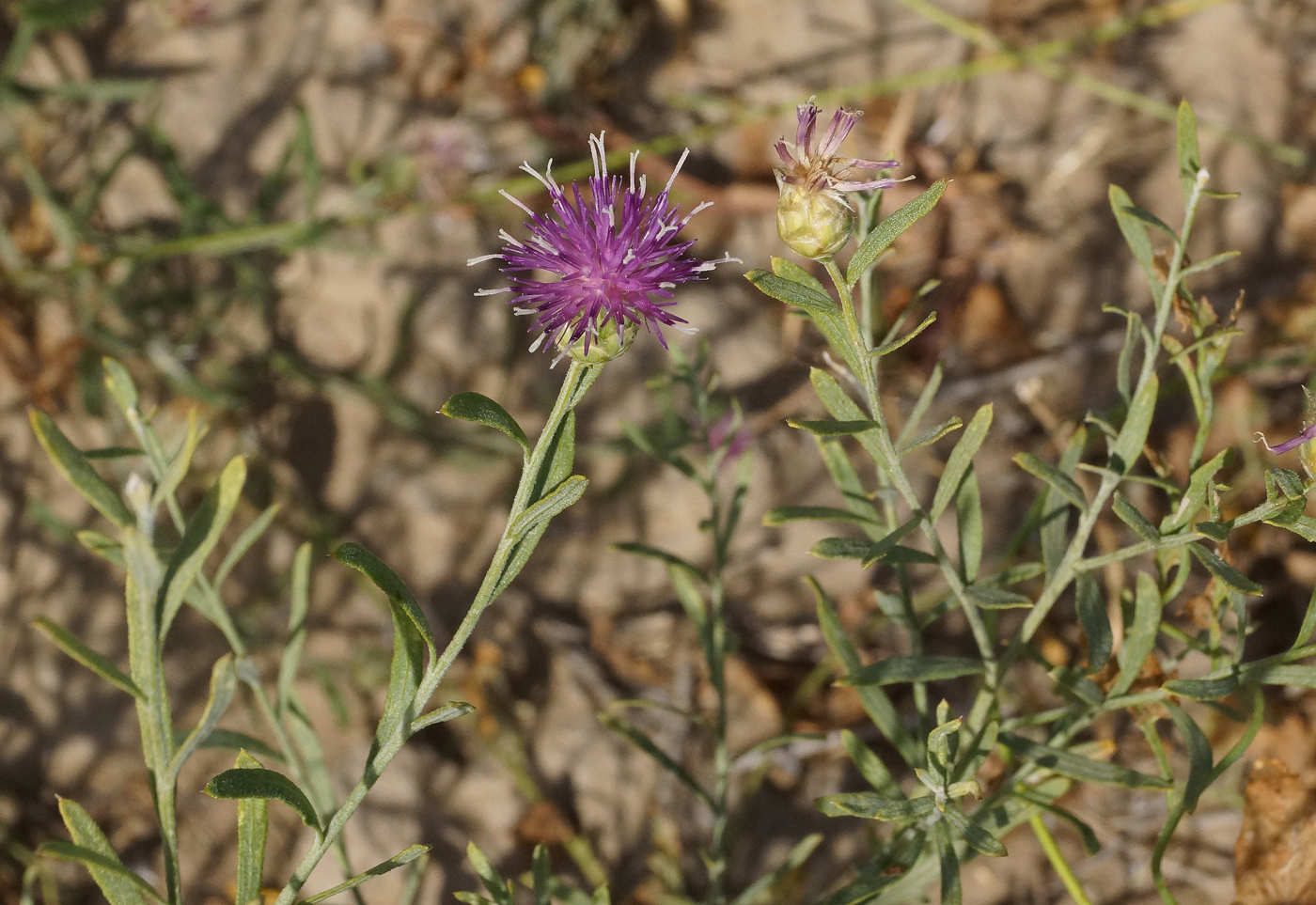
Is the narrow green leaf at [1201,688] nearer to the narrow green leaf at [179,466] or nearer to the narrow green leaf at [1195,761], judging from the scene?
the narrow green leaf at [1195,761]

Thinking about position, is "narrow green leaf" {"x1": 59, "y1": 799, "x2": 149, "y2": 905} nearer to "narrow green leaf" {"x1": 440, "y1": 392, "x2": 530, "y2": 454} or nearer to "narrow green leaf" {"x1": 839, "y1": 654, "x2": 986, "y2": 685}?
"narrow green leaf" {"x1": 440, "y1": 392, "x2": 530, "y2": 454}

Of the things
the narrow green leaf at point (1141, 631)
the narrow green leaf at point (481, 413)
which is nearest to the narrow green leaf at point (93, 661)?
the narrow green leaf at point (481, 413)

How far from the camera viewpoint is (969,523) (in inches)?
39.0

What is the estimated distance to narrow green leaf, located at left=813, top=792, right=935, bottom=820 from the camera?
815 millimetres

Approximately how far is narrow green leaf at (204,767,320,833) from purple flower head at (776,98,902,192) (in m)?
0.61

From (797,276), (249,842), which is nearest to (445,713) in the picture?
(249,842)

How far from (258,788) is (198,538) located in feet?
0.86

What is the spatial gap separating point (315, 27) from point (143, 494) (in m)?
1.78

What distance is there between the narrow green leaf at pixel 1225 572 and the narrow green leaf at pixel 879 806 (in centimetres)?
30

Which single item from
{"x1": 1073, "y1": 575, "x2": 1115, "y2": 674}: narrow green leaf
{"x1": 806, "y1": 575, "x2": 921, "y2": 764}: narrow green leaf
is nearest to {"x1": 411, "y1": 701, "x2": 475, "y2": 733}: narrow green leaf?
{"x1": 806, "y1": 575, "x2": 921, "y2": 764}: narrow green leaf

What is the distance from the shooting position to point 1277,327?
2.07 meters

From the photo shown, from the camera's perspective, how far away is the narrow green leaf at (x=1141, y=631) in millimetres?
898

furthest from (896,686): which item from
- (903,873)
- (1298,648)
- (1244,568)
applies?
(1298,648)

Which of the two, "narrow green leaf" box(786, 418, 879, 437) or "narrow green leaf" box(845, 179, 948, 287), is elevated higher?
"narrow green leaf" box(845, 179, 948, 287)
